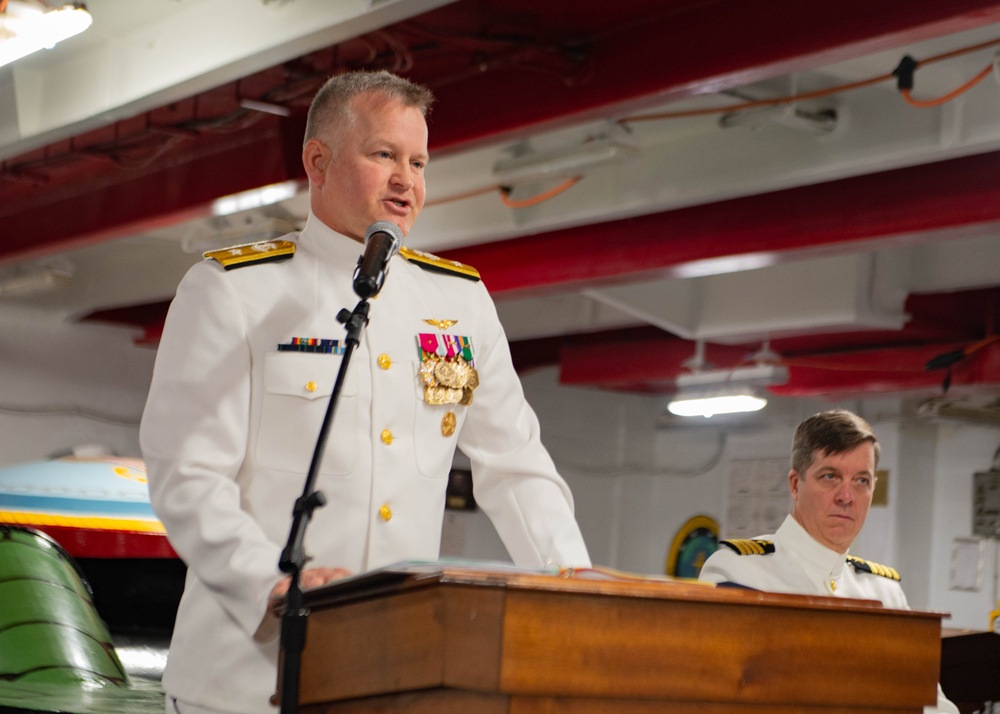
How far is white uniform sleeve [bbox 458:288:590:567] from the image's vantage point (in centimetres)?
184

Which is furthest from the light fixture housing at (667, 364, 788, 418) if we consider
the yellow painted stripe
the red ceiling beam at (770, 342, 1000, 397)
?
the yellow painted stripe

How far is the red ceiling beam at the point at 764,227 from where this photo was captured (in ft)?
18.2

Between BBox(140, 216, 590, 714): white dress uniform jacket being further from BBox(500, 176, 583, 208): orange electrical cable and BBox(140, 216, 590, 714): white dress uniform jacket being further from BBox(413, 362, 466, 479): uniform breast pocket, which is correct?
BBox(500, 176, 583, 208): orange electrical cable

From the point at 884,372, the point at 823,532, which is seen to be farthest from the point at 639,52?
the point at 884,372

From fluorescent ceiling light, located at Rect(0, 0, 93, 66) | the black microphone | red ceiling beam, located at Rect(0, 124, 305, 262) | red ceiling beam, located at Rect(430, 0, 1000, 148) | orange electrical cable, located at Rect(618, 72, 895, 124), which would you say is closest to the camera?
the black microphone

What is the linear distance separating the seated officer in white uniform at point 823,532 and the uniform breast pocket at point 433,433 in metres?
1.38

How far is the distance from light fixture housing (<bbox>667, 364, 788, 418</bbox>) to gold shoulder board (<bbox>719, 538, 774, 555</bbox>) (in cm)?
575

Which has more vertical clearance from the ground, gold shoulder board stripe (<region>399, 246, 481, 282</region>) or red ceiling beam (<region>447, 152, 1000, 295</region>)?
red ceiling beam (<region>447, 152, 1000, 295</region>)

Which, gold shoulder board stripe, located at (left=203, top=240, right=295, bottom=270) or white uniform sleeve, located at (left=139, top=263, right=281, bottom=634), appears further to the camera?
gold shoulder board stripe, located at (left=203, top=240, right=295, bottom=270)

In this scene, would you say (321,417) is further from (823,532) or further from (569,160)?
(569,160)

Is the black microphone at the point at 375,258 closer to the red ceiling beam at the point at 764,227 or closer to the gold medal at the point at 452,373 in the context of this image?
the gold medal at the point at 452,373

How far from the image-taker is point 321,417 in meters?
1.85

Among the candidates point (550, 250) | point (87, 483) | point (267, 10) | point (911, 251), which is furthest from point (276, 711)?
point (911, 251)

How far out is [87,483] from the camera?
6.32 m
